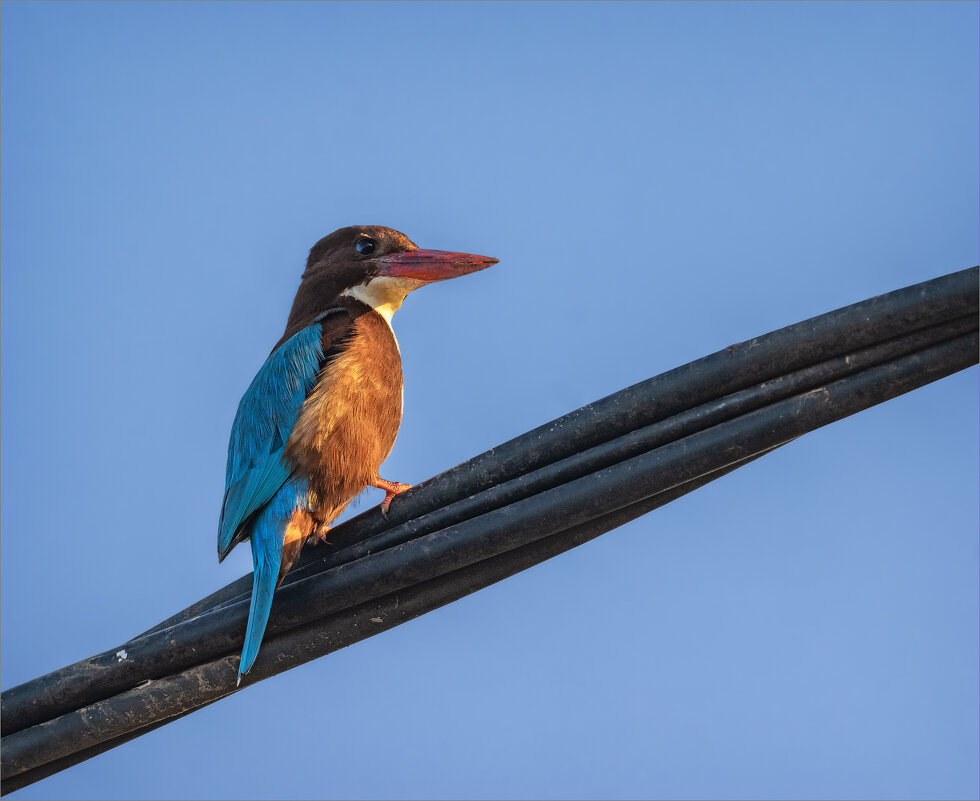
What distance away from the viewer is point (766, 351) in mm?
2160

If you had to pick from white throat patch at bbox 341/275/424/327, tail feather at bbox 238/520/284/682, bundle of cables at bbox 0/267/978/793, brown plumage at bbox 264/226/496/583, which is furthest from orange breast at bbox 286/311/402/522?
bundle of cables at bbox 0/267/978/793

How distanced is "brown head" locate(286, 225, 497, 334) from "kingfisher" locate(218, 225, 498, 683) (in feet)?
0.54

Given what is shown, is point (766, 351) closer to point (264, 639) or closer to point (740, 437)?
point (740, 437)

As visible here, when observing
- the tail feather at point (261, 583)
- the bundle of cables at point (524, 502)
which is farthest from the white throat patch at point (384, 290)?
the bundle of cables at point (524, 502)

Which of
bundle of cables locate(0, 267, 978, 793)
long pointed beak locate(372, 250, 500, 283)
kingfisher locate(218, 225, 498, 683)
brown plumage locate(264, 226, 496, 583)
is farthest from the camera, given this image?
long pointed beak locate(372, 250, 500, 283)

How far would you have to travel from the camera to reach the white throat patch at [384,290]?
14.4 ft

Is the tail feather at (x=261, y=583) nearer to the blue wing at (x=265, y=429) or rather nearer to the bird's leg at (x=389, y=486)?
the blue wing at (x=265, y=429)

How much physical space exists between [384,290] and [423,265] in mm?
182

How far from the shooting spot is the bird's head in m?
4.38

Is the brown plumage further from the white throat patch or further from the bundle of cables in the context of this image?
the bundle of cables

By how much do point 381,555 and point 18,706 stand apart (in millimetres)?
881

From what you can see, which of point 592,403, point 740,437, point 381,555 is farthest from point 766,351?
point 381,555

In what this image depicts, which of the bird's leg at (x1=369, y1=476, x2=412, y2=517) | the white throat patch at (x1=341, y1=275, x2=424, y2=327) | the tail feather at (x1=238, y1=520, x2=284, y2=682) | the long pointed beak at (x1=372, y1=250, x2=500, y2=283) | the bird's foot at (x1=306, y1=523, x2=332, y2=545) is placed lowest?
the tail feather at (x1=238, y1=520, x2=284, y2=682)

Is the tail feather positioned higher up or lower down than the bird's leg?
lower down
